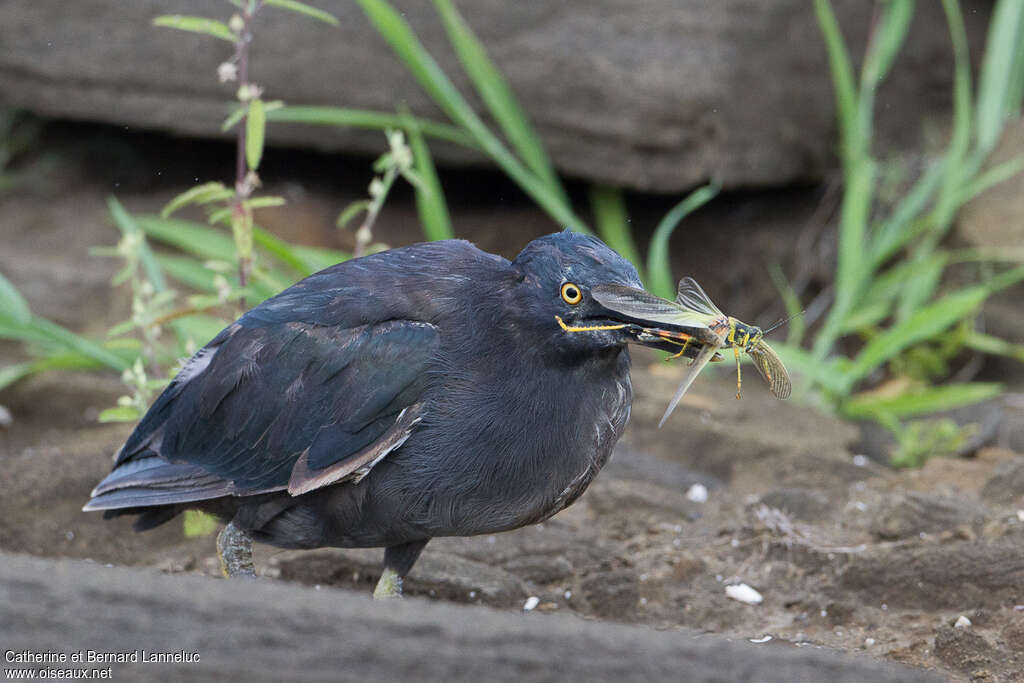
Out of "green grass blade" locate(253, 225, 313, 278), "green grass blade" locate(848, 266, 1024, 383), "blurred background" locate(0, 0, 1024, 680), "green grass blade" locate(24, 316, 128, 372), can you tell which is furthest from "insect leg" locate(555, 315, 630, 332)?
"green grass blade" locate(848, 266, 1024, 383)

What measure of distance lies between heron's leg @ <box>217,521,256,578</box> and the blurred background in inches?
17.4

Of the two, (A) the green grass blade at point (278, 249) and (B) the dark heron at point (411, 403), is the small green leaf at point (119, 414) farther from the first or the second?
(A) the green grass blade at point (278, 249)

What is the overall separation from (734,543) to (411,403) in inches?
52.8

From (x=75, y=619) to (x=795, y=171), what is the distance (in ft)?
16.6

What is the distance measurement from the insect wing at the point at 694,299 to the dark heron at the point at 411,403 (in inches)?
4.2

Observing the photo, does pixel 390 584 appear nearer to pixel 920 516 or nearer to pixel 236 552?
pixel 236 552

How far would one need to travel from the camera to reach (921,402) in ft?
16.8

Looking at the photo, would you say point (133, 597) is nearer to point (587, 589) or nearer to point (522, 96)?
point (587, 589)

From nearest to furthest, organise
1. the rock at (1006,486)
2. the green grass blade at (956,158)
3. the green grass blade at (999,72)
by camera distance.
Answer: the rock at (1006,486) < the green grass blade at (956,158) < the green grass blade at (999,72)

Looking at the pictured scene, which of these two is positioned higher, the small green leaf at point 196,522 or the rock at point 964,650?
the rock at point 964,650

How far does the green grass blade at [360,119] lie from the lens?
530 centimetres

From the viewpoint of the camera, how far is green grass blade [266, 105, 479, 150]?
5.30 metres

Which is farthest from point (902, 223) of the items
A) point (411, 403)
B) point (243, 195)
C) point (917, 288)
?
point (411, 403)

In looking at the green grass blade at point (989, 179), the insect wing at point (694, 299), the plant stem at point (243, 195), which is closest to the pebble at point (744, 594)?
the insect wing at point (694, 299)
